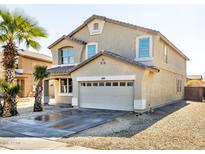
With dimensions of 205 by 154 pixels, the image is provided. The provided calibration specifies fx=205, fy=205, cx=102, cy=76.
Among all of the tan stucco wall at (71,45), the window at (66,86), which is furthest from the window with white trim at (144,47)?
the window at (66,86)

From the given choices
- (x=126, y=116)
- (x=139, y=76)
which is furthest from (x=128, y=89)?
(x=126, y=116)

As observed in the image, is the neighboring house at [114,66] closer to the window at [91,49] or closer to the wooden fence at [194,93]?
the window at [91,49]

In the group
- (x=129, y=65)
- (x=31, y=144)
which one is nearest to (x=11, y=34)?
(x=129, y=65)

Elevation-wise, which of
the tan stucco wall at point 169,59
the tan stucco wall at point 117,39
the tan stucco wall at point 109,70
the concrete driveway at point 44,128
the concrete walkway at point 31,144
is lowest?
the concrete driveway at point 44,128

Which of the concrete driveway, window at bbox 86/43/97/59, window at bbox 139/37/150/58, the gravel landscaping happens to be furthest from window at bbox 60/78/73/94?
the gravel landscaping

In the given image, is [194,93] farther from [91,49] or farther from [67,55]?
[67,55]

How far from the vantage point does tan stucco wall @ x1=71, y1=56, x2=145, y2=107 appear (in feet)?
47.9

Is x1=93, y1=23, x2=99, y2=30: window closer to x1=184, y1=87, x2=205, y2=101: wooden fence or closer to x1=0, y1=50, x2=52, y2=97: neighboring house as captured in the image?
A: x1=0, y1=50, x2=52, y2=97: neighboring house

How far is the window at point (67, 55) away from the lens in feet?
69.5

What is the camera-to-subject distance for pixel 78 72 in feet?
57.6

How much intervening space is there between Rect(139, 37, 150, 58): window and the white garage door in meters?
3.06

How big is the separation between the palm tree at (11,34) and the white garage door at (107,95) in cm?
559
